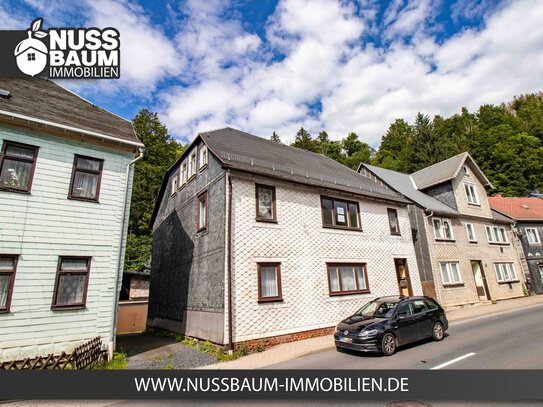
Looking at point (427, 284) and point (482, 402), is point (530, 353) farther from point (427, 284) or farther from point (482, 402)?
point (427, 284)

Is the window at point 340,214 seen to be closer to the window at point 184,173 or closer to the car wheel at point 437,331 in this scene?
the car wheel at point 437,331

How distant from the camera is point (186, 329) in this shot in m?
13.9

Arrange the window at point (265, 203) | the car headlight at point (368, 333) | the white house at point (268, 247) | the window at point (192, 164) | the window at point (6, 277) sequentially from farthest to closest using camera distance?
the window at point (192, 164) → the window at point (265, 203) → the white house at point (268, 247) → the car headlight at point (368, 333) → the window at point (6, 277)

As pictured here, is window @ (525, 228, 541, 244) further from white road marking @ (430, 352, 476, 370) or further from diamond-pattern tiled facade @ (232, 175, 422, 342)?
white road marking @ (430, 352, 476, 370)

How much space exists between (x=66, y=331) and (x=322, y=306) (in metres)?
9.49

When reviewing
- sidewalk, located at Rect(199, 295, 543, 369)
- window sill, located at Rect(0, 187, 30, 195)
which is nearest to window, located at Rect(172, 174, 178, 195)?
window sill, located at Rect(0, 187, 30, 195)

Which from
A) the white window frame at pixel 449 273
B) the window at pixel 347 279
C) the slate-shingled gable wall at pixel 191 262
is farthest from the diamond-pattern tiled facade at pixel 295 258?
the white window frame at pixel 449 273

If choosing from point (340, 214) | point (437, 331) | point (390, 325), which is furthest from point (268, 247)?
point (437, 331)

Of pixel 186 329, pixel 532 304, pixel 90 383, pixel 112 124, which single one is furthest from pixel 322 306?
pixel 532 304

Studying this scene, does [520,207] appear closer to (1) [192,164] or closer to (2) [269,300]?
(2) [269,300]

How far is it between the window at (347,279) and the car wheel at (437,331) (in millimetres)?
4335

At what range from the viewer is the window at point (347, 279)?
13741 millimetres

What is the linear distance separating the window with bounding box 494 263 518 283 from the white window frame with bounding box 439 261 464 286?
5.56m

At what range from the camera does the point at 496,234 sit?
25.2m
